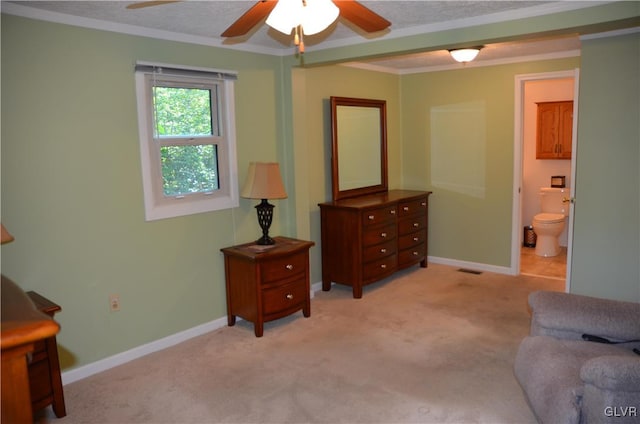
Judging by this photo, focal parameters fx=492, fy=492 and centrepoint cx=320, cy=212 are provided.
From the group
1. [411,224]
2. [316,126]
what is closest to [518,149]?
[411,224]

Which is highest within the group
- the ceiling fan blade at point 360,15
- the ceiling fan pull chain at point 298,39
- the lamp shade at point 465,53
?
the lamp shade at point 465,53

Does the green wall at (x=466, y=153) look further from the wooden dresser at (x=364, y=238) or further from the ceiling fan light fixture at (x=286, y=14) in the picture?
the ceiling fan light fixture at (x=286, y=14)

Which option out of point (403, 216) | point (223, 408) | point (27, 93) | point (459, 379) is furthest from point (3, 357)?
point (403, 216)

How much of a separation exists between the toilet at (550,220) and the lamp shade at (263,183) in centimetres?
363

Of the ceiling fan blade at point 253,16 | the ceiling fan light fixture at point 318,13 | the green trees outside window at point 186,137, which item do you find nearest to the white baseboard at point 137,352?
the green trees outside window at point 186,137

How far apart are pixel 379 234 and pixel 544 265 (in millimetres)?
2190

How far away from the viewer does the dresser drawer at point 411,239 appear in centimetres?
504

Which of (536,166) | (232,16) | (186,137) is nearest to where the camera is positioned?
(232,16)

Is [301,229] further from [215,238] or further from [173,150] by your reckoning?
[173,150]

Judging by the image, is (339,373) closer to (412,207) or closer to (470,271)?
(412,207)

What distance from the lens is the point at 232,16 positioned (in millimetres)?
3010

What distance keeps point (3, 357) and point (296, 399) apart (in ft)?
7.33

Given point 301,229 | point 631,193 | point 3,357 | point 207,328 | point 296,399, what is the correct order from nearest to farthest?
1. point 3,357
2. point 296,399
3. point 631,193
4. point 207,328
5. point 301,229

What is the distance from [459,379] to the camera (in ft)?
9.74
